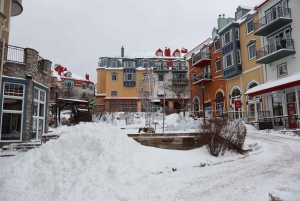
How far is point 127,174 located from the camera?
6.38 m

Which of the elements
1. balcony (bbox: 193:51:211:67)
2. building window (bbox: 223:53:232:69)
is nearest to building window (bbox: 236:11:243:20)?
building window (bbox: 223:53:232:69)

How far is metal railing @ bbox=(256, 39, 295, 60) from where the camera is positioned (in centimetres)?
1846

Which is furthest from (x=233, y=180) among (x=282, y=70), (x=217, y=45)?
(x=217, y=45)

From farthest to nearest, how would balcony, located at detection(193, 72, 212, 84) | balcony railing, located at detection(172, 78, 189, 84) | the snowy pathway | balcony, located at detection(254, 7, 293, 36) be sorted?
balcony railing, located at detection(172, 78, 189, 84) < balcony, located at detection(193, 72, 212, 84) < balcony, located at detection(254, 7, 293, 36) < the snowy pathway

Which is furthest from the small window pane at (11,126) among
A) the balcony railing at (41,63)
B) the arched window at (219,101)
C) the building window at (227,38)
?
the building window at (227,38)

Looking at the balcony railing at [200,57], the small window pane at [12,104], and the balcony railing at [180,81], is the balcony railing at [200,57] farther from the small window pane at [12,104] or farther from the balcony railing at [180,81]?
the small window pane at [12,104]

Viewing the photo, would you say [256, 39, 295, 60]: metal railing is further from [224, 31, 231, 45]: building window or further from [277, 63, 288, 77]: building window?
[224, 31, 231, 45]: building window

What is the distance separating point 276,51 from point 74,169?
18.4m

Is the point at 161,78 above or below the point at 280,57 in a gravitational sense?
above

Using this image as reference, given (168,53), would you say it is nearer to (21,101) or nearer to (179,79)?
(179,79)

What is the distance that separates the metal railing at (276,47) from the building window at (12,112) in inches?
762

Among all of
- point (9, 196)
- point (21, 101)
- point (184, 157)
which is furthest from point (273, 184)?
point (21, 101)

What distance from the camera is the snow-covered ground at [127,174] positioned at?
17.7 ft

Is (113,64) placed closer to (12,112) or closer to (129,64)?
(129,64)
